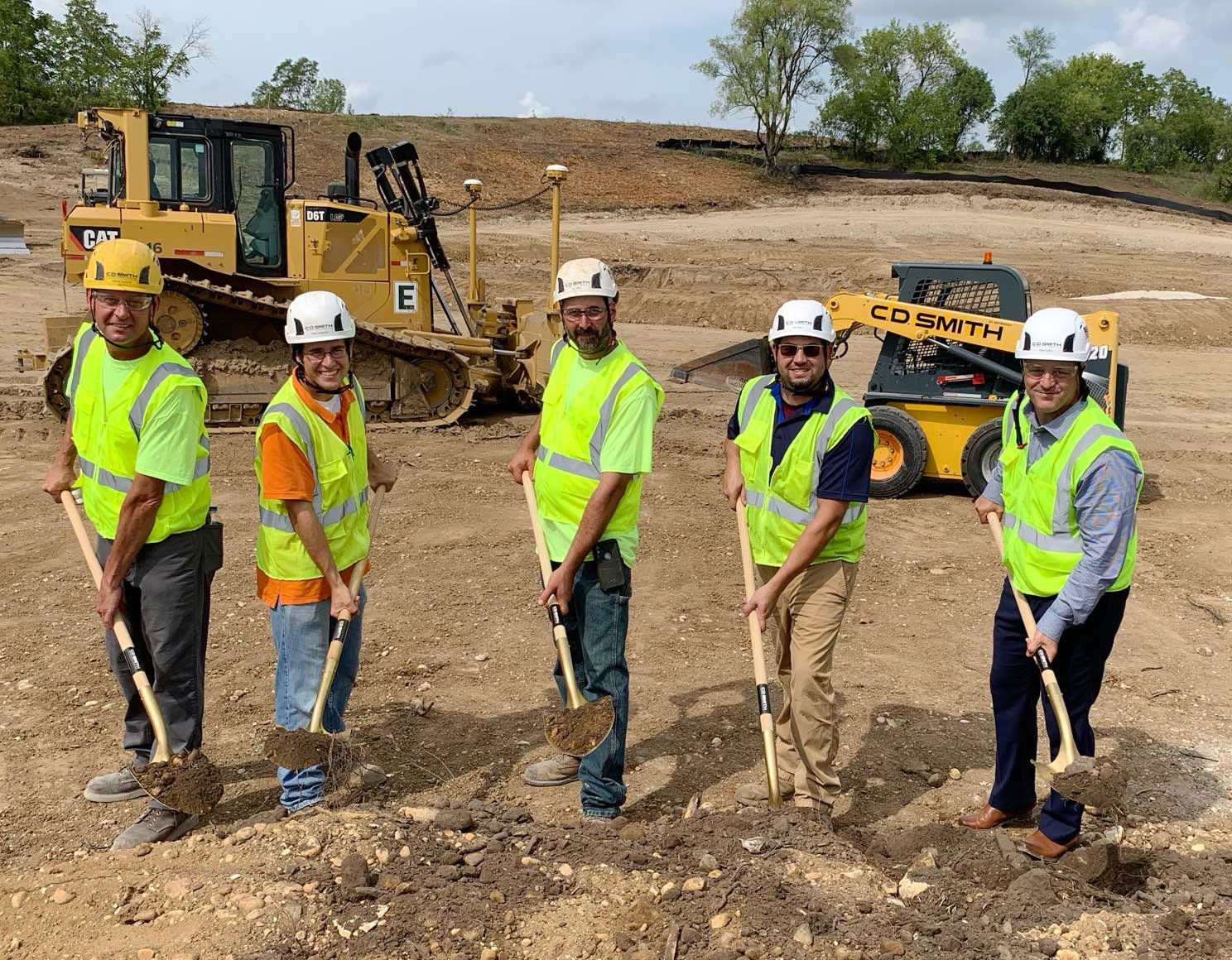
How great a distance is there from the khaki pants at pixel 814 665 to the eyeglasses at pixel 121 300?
2516 millimetres

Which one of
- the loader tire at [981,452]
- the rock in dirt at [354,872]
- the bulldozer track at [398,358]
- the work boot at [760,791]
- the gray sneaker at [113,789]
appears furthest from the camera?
the bulldozer track at [398,358]

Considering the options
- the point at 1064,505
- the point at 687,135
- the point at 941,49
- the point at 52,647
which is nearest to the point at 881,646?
the point at 1064,505

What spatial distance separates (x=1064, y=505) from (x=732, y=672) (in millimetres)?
2644

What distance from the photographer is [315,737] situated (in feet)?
13.6

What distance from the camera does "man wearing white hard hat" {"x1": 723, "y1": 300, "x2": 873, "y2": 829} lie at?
161 inches

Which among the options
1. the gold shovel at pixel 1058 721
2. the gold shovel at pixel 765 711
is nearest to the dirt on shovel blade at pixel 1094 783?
the gold shovel at pixel 1058 721

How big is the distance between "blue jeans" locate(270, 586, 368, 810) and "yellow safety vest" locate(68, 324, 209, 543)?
51 cm

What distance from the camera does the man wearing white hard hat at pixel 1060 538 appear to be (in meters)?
3.84

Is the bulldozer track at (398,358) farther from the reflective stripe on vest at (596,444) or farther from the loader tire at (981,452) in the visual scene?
the reflective stripe on vest at (596,444)

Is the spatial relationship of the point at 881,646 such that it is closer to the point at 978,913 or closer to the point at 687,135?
the point at 978,913

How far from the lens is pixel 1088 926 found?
3.51m

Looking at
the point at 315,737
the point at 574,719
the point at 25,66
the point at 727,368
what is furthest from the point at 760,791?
the point at 25,66

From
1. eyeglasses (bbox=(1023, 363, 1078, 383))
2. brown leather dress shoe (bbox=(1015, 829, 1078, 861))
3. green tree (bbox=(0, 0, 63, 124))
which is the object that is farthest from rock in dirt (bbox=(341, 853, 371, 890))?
green tree (bbox=(0, 0, 63, 124))

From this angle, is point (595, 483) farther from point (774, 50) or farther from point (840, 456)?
point (774, 50)
